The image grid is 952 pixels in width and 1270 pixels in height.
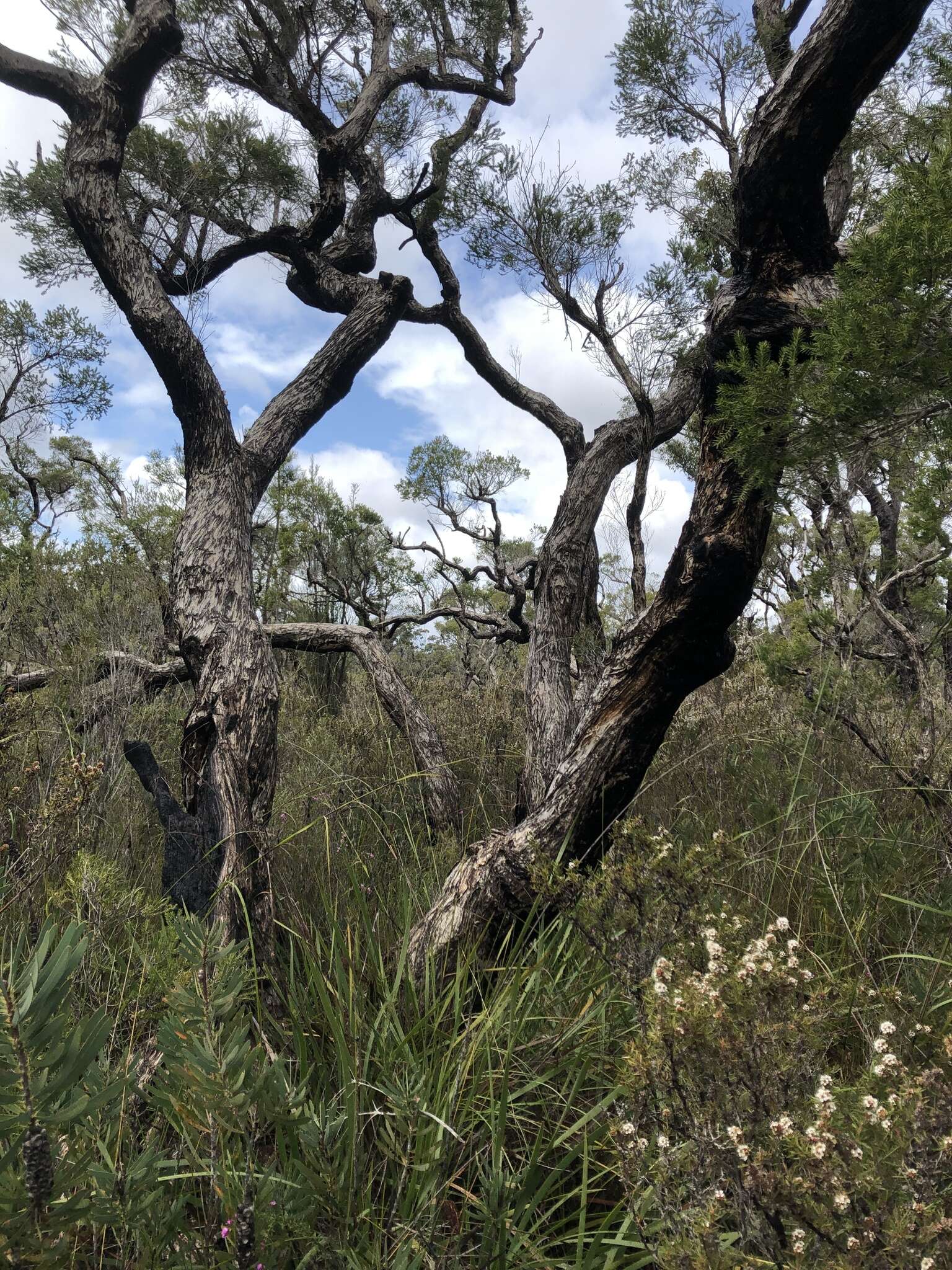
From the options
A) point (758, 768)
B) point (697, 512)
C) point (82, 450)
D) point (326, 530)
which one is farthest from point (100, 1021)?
point (82, 450)

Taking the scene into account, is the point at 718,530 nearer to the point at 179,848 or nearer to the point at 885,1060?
the point at 885,1060

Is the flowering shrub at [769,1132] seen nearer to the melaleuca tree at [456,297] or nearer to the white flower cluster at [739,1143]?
the white flower cluster at [739,1143]

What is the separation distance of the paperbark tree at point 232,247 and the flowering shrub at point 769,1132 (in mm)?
1563

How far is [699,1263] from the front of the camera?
105cm

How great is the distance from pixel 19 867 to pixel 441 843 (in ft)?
5.99

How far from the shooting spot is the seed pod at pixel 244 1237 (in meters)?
1.04

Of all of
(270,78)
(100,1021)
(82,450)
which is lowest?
(100,1021)

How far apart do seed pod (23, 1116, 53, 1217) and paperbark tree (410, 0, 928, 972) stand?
172cm

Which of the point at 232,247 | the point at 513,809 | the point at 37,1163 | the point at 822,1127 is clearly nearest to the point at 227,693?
the point at 513,809

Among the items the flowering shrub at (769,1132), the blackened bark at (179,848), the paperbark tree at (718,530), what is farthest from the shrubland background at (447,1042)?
the paperbark tree at (718,530)

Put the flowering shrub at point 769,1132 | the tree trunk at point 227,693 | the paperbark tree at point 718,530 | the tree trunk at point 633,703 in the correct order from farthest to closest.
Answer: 1. the tree trunk at point 227,693
2. the tree trunk at point 633,703
3. the paperbark tree at point 718,530
4. the flowering shrub at point 769,1132

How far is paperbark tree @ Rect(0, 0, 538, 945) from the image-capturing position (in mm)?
3750

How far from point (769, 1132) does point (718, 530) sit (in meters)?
2.02

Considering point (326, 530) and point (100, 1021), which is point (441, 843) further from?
point (326, 530)
